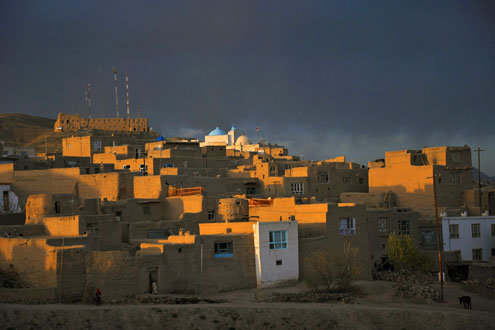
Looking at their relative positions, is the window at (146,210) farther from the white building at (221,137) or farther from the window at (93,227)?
the white building at (221,137)

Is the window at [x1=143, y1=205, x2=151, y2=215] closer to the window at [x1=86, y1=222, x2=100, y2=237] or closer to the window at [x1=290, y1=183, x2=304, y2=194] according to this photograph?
the window at [x1=86, y1=222, x2=100, y2=237]

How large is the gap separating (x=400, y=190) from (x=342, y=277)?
668 inches

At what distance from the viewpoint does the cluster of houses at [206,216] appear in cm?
2745

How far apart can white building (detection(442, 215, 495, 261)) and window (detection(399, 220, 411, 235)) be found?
7.42ft

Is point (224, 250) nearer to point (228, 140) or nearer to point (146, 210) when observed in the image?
point (146, 210)

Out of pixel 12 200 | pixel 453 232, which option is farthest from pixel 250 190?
pixel 12 200

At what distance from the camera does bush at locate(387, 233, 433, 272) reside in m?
37.5

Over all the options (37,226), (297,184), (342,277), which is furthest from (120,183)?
(342,277)

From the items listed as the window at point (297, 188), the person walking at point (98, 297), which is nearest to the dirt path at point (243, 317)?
the person walking at point (98, 297)

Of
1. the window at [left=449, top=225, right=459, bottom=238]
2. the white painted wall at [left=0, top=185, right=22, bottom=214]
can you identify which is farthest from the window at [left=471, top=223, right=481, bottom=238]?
the white painted wall at [left=0, top=185, right=22, bottom=214]

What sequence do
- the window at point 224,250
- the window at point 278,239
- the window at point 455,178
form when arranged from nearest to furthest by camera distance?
the window at point 224,250, the window at point 278,239, the window at point 455,178

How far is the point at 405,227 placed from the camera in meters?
40.8

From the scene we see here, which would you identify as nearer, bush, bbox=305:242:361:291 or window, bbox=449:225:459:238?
bush, bbox=305:242:361:291

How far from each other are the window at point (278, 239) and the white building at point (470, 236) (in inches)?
558
